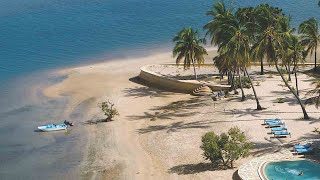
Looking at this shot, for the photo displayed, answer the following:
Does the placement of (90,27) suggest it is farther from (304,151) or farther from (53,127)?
(304,151)

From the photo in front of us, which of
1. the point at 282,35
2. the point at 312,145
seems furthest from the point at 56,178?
the point at 282,35

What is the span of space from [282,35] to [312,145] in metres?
12.4

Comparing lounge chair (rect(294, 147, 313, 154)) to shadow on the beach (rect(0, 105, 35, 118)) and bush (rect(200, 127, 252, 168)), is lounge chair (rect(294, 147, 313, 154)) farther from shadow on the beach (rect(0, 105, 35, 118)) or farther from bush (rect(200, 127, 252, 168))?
shadow on the beach (rect(0, 105, 35, 118))

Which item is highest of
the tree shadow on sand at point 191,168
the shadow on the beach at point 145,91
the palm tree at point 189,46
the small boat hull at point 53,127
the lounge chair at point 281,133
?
the palm tree at point 189,46

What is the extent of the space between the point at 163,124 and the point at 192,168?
44.9ft

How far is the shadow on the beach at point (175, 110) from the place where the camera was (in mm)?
59422

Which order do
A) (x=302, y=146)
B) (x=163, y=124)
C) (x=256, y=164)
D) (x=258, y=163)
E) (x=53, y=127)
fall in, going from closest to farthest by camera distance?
(x=256, y=164) < (x=258, y=163) < (x=302, y=146) < (x=163, y=124) < (x=53, y=127)

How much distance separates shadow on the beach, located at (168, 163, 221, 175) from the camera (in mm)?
42719

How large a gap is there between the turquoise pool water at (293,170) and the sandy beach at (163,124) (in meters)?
2.73

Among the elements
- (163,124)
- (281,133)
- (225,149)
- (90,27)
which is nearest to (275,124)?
(281,133)

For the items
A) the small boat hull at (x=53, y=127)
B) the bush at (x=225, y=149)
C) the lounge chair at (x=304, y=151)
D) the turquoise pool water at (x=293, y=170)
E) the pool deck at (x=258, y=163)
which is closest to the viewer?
the pool deck at (x=258, y=163)

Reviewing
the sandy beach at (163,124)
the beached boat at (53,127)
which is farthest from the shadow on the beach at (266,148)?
the beached boat at (53,127)

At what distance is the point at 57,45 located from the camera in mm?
98312

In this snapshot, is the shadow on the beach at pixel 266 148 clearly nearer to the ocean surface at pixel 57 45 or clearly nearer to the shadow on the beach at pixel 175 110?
the shadow on the beach at pixel 175 110
